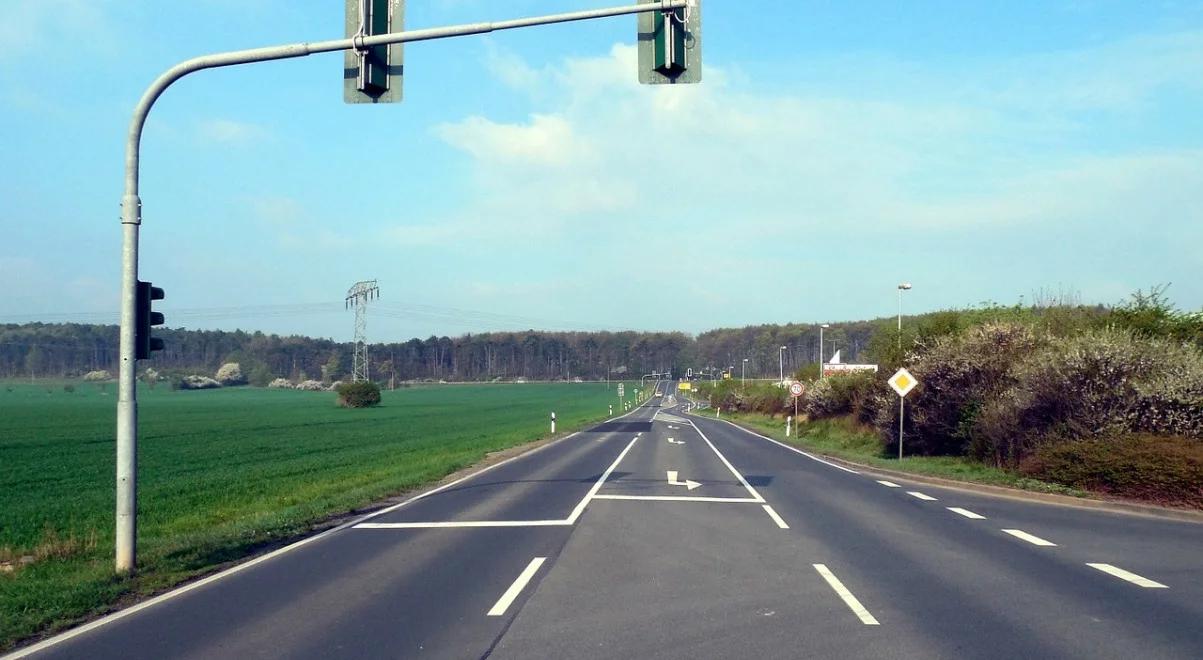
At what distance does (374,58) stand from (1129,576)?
985 cm

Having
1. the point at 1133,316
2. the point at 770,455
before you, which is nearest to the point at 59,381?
the point at 770,455

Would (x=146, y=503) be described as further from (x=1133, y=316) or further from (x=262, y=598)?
(x=1133, y=316)

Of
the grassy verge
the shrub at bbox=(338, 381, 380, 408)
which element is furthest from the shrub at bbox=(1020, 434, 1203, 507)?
the shrub at bbox=(338, 381, 380, 408)

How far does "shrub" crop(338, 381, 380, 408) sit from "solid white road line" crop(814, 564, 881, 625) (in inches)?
3518

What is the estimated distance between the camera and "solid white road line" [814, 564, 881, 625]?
846 cm

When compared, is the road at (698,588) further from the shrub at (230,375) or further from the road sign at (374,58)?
the shrub at (230,375)

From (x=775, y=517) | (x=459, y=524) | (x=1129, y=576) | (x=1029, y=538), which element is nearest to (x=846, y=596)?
(x=1129, y=576)

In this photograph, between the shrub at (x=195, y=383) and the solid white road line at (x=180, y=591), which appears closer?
the solid white road line at (x=180, y=591)

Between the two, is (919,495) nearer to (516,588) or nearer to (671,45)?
(516,588)

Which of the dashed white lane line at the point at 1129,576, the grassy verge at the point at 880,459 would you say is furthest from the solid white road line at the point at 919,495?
the dashed white lane line at the point at 1129,576

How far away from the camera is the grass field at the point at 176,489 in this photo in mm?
10242

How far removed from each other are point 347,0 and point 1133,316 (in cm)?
2198

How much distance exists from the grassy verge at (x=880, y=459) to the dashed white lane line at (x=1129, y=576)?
26.1 ft

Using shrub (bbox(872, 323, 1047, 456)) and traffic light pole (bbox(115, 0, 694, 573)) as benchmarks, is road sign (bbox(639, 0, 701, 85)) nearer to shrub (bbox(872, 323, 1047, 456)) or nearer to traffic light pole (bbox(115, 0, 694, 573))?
traffic light pole (bbox(115, 0, 694, 573))
